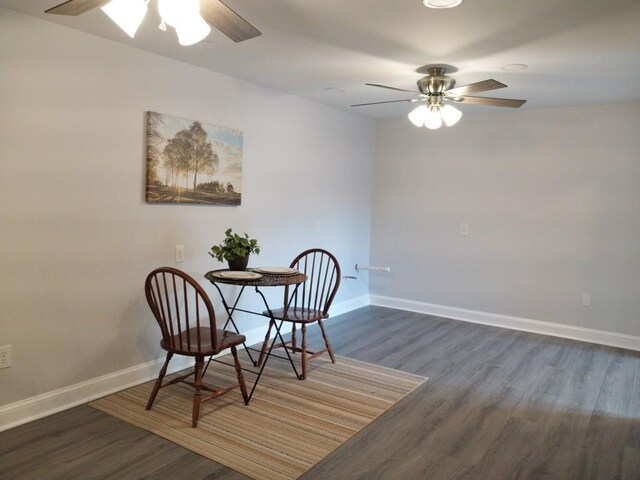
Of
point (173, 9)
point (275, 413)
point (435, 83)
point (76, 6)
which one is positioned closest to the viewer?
point (173, 9)

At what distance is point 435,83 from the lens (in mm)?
3621

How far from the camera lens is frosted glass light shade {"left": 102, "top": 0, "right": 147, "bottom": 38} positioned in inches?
63.1

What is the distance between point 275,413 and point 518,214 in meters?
3.40

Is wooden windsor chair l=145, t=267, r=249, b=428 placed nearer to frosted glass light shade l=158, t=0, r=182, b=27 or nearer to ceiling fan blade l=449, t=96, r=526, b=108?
frosted glass light shade l=158, t=0, r=182, b=27

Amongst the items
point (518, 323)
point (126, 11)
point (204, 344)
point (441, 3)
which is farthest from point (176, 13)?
point (518, 323)

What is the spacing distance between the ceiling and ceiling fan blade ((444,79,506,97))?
0.60ft

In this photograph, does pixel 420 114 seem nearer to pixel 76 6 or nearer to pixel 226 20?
pixel 226 20

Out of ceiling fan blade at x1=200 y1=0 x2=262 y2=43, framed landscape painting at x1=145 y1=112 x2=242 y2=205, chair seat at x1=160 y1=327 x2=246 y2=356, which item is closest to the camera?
ceiling fan blade at x1=200 y1=0 x2=262 y2=43

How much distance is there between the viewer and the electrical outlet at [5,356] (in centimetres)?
261

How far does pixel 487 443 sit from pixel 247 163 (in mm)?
2757

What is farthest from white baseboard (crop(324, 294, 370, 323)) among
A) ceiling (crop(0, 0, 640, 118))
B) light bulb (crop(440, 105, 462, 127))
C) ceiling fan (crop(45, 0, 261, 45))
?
ceiling fan (crop(45, 0, 261, 45))

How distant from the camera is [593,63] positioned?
326cm

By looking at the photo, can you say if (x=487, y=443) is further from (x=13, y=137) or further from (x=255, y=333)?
(x=13, y=137)

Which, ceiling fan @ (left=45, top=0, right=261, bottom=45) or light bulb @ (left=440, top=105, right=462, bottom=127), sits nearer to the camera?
ceiling fan @ (left=45, top=0, right=261, bottom=45)
